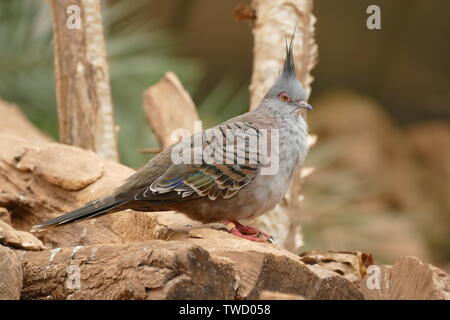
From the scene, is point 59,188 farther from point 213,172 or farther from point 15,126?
point 15,126

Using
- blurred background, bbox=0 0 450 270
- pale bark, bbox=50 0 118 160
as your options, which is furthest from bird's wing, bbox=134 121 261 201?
blurred background, bbox=0 0 450 270

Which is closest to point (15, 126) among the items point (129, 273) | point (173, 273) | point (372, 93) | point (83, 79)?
point (83, 79)

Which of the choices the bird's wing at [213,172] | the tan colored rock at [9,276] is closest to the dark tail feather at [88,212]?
the bird's wing at [213,172]

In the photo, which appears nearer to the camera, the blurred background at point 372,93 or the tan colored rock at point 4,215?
the tan colored rock at point 4,215

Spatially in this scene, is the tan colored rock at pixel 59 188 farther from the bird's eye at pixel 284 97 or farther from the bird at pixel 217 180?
the bird's eye at pixel 284 97

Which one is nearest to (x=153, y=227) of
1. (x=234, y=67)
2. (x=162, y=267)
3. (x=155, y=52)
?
(x=162, y=267)

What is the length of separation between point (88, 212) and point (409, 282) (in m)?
1.79

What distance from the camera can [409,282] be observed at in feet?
13.0

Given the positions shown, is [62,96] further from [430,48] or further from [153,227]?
[430,48]

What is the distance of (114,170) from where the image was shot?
15.5ft

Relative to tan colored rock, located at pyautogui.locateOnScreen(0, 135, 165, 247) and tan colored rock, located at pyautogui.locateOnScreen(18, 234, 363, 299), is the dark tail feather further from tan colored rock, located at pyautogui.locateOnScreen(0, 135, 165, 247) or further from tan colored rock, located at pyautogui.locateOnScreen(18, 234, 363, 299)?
tan colored rock, located at pyautogui.locateOnScreen(18, 234, 363, 299)

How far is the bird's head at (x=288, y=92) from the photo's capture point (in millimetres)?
4473

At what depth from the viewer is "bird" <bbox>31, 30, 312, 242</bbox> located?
3.94m

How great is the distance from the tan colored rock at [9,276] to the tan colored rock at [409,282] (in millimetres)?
1975
